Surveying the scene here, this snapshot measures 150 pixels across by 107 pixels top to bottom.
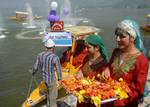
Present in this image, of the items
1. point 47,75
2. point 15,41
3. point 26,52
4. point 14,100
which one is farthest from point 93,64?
point 15,41

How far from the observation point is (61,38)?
1064 cm

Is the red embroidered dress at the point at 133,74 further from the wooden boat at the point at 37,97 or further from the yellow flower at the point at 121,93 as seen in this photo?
the wooden boat at the point at 37,97

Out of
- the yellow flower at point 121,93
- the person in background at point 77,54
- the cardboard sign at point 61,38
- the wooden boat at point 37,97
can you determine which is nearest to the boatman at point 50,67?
the wooden boat at point 37,97

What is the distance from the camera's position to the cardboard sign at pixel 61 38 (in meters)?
10.5

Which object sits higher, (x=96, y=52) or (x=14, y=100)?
(x=96, y=52)

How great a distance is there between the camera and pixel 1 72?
19328mm

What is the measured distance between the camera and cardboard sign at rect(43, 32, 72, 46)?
10469mm

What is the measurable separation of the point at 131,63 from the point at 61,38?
6.70 meters

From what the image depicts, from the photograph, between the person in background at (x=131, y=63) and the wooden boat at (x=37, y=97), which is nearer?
the person in background at (x=131, y=63)

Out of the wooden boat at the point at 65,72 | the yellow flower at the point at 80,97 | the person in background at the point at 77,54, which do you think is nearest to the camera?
the yellow flower at the point at 80,97

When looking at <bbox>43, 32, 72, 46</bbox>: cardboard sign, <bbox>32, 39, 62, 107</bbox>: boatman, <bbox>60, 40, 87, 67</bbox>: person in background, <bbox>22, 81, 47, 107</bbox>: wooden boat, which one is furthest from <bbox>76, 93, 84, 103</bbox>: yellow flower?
<bbox>60, 40, 87, 67</bbox>: person in background

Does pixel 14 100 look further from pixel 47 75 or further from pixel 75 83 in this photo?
pixel 75 83

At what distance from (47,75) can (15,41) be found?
2285 centimetres

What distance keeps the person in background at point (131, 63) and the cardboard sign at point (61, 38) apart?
20.7 feet
